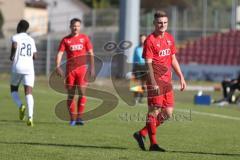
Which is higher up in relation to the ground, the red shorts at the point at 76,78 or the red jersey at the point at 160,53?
the red jersey at the point at 160,53

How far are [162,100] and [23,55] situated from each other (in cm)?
470

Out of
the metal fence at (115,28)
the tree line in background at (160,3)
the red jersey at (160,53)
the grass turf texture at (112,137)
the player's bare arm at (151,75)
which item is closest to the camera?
the grass turf texture at (112,137)

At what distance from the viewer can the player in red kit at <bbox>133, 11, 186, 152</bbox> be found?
11.1 m

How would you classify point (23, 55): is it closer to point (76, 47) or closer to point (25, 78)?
point (25, 78)

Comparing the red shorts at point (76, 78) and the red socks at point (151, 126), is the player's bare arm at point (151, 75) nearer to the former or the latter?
the red socks at point (151, 126)

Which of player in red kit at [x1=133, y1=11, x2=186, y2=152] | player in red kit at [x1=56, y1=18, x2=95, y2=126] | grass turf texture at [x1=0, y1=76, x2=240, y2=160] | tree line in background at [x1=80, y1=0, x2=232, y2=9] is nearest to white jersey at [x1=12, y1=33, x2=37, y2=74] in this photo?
player in red kit at [x1=56, y1=18, x2=95, y2=126]

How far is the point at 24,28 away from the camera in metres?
15.0

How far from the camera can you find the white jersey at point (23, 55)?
14.9 metres

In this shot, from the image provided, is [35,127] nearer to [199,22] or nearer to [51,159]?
[51,159]

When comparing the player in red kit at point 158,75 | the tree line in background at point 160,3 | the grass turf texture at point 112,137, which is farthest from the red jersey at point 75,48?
the tree line in background at point 160,3

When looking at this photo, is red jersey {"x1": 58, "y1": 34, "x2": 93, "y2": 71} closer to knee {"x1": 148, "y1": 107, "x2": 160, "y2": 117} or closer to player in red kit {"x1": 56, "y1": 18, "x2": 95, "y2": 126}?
player in red kit {"x1": 56, "y1": 18, "x2": 95, "y2": 126}

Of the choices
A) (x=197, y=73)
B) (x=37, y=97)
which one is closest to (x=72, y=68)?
(x=37, y=97)

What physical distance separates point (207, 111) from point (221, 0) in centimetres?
6722

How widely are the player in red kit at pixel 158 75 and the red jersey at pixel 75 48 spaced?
440cm
